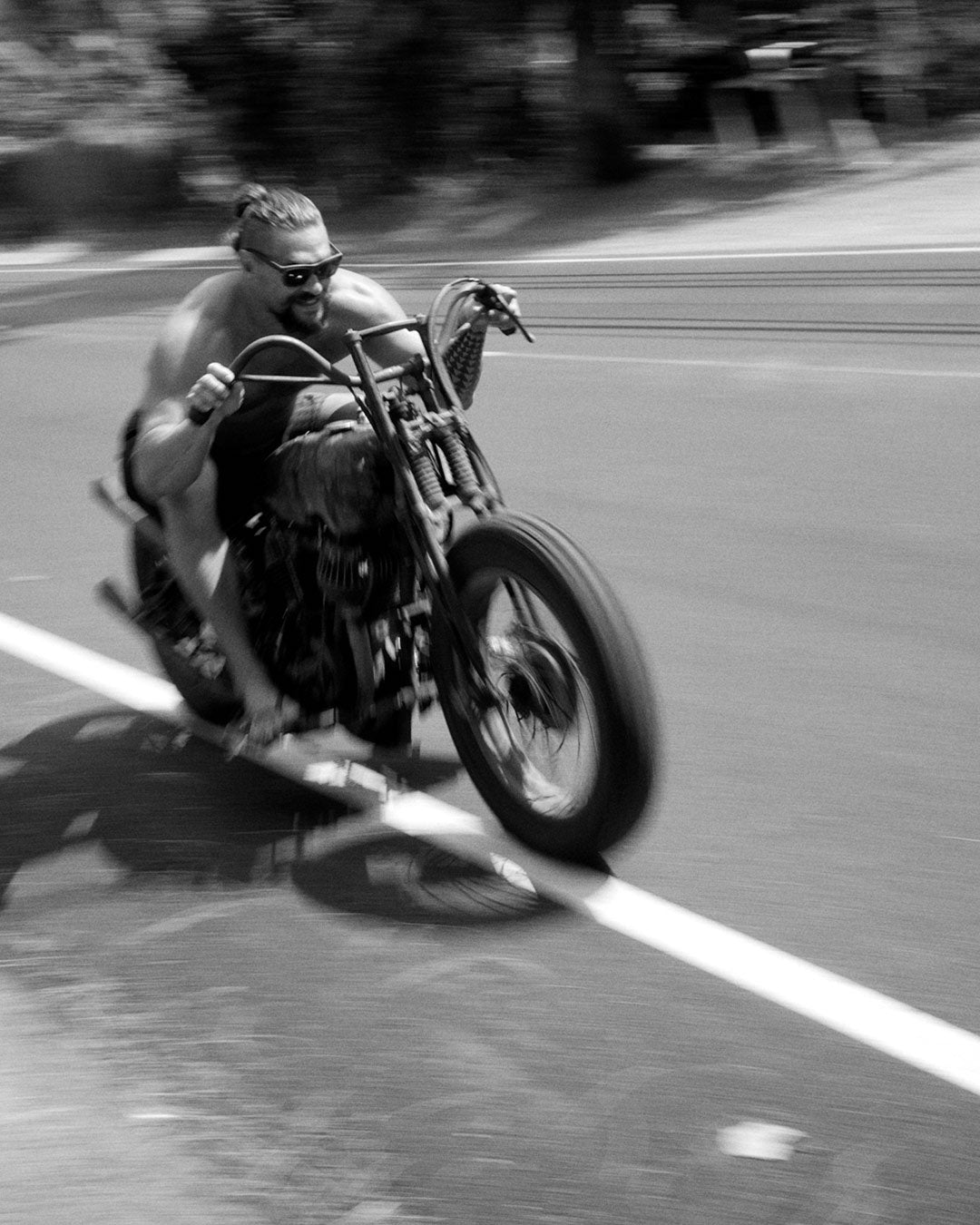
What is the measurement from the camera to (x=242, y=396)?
4.47 meters

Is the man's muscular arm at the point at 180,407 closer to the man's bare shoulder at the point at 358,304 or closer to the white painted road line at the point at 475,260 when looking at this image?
the man's bare shoulder at the point at 358,304

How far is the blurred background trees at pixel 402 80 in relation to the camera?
20.1 m

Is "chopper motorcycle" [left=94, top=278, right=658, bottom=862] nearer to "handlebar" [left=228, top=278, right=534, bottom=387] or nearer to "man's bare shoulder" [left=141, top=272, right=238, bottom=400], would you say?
"handlebar" [left=228, top=278, right=534, bottom=387]

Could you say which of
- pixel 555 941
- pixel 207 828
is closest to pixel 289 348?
pixel 207 828

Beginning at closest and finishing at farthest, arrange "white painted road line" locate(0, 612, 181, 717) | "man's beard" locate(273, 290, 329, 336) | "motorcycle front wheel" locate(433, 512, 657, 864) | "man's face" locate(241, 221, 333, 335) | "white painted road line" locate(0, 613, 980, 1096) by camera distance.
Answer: "white painted road line" locate(0, 613, 980, 1096), "motorcycle front wheel" locate(433, 512, 657, 864), "man's face" locate(241, 221, 333, 335), "man's beard" locate(273, 290, 329, 336), "white painted road line" locate(0, 612, 181, 717)

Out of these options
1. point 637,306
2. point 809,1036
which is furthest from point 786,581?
point 637,306

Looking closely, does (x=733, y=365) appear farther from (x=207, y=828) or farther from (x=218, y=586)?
(x=207, y=828)

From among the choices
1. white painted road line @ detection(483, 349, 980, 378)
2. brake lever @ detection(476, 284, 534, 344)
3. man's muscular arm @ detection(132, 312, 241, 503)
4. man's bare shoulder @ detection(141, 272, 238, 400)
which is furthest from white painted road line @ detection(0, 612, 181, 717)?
white painted road line @ detection(483, 349, 980, 378)

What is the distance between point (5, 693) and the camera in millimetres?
5898

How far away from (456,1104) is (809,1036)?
69cm

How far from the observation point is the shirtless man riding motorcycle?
4.46 meters

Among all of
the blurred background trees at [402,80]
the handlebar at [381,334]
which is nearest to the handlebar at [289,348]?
the handlebar at [381,334]

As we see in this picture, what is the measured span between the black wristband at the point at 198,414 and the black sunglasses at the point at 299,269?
0.47 metres

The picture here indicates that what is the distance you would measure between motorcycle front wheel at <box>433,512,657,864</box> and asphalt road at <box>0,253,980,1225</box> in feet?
0.70
